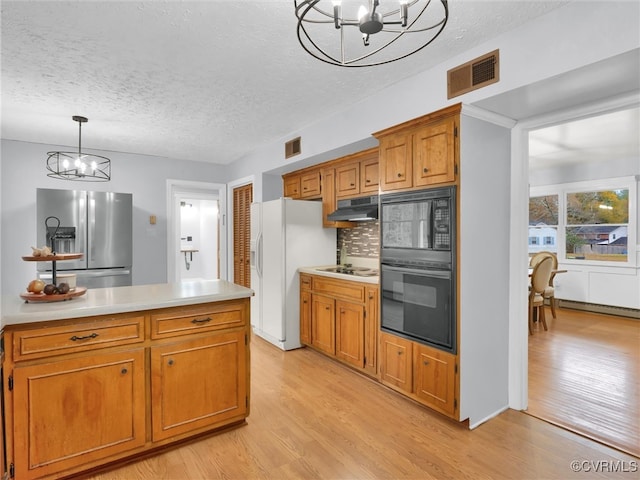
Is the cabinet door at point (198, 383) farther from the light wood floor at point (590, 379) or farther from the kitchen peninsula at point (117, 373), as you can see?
the light wood floor at point (590, 379)

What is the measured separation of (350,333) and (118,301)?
208cm

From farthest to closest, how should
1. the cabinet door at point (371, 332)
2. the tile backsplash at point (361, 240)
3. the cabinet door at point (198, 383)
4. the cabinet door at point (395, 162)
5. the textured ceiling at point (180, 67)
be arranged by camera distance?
the tile backsplash at point (361, 240), the cabinet door at point (371, 332), the cabinet door at point (395, 162), the cabinet door at point (198, 383), the textured ceiling at point (180, 67)

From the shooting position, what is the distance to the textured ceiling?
6.52ft

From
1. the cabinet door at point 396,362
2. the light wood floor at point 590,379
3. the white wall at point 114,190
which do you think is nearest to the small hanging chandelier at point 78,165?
the white wall at point 114,190

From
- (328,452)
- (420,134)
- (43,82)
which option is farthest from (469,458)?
(43,82)

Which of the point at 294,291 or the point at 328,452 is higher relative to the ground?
the point at 294,291

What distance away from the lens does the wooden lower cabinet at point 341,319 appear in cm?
322

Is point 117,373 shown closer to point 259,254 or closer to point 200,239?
point 259,254

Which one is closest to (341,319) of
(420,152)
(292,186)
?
(420,152)

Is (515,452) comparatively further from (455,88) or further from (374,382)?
(455,88)

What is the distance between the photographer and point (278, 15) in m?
2.01

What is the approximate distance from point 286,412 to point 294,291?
163 centimetres

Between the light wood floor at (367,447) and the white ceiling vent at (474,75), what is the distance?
2288mm

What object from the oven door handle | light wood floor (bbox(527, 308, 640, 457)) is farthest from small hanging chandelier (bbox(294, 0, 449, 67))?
light wood floor (bbox(527, 308, 640, 457))
